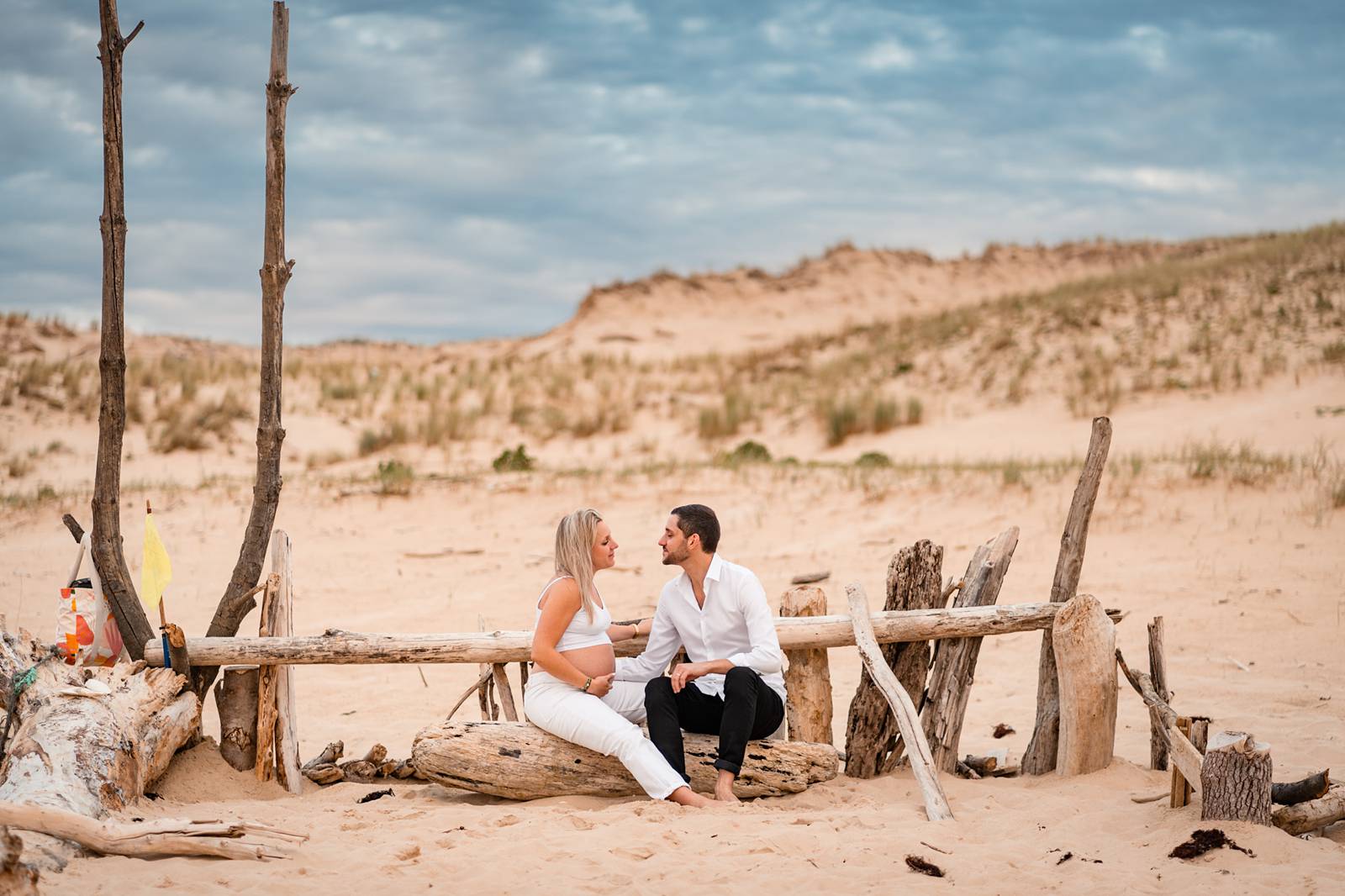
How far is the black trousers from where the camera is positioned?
4828 mm

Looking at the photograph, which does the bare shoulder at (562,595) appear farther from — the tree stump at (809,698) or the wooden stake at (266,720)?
the wooden stake at (266,720)

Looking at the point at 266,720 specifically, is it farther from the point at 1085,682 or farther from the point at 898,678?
the point at 1085,682

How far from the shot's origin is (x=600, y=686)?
5.05m

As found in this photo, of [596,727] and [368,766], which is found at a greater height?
[596,727]

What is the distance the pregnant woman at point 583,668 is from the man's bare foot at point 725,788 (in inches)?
3.8

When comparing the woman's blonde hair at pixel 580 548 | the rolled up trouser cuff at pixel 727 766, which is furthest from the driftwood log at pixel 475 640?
the rolled up trouser cuff at pixel 727 766

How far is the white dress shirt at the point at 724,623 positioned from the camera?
4996 millimetres

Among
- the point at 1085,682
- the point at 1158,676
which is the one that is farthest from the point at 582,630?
the point at 1158,676

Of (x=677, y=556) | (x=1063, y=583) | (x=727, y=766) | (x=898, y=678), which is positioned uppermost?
(x=677, y=556)

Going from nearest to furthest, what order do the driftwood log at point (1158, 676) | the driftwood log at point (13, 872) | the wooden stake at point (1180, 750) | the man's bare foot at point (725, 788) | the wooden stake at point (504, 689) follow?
the driftwood log at point (13, 872) → the wooden stake at point (1180, 750) → the man's bare foot at point (725, 788) → the driftwood log at point (1158, 676) → the wooden stake at point (504, 689)

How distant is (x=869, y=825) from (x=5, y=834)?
10.1ft

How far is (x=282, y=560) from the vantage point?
5477 millimetres

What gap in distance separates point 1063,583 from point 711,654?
6.07ft

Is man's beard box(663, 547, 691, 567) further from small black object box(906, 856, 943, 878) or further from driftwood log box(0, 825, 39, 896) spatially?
driftwood log box(0, 825, 39, 896)
